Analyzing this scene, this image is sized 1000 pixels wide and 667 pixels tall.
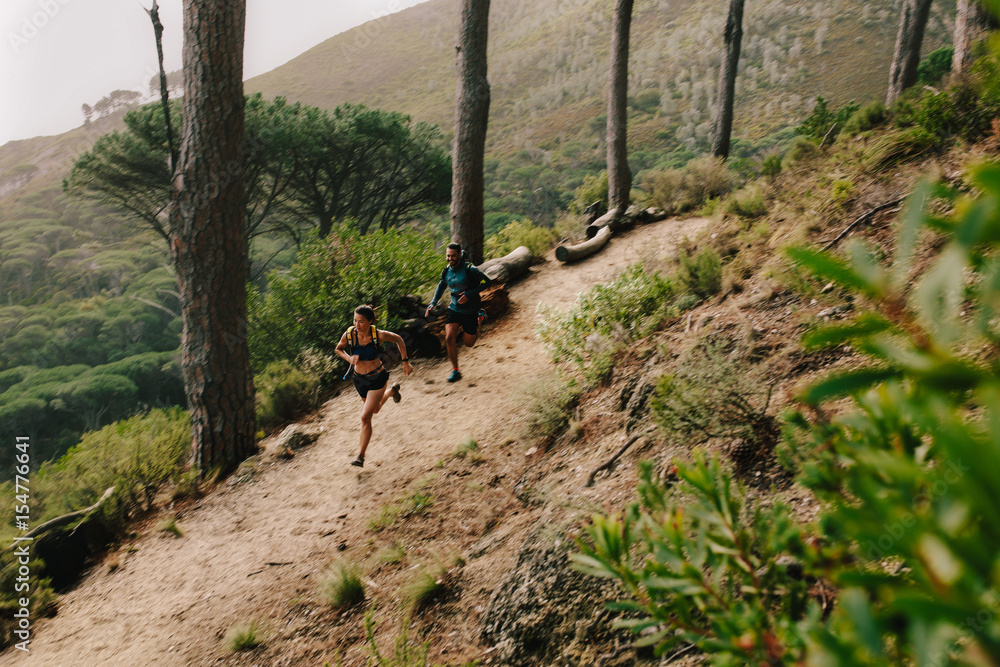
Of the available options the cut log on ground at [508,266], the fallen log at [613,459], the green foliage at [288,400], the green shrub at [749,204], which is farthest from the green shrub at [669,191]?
the fallen log at [613,459]

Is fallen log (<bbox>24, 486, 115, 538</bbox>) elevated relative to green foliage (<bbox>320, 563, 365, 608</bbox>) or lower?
lower

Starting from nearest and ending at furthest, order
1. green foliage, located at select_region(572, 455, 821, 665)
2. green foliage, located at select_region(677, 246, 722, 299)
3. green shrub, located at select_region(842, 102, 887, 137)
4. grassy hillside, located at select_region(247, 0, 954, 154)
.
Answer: green foliage, located at select_region(572, 455, 821, 665) → green foliage, located at select_region(677, 246, 722, 299) → green shrub, located at select_region(842, 102, 887, 137) → grassy hillside, located at select_region(247, 0, 954, 154)

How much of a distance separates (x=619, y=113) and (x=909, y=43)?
5638 mm

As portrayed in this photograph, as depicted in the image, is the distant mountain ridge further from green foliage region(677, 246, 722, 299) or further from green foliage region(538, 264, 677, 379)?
green foliage region(677, 246, 722, 299)

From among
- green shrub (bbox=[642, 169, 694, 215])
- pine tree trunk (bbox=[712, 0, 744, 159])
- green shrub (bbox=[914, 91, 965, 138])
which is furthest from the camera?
pine tree trunk (bbox=[712, 0, 744, 159])

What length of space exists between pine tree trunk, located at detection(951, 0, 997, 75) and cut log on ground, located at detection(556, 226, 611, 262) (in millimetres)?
6190

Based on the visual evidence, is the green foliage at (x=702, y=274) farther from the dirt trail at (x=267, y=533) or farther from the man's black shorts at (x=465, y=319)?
the man's black shorts at (x=465, y=319)

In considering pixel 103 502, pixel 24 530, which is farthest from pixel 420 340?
pixel 24 530

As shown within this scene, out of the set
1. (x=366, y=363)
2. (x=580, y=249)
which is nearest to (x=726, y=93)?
(x=580, y=249)

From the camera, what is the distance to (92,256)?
46938mm

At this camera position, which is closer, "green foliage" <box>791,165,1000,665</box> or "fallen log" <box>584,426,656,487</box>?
"green foliage" <box>791,165,1000,665</box>

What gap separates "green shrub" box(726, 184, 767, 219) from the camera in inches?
281

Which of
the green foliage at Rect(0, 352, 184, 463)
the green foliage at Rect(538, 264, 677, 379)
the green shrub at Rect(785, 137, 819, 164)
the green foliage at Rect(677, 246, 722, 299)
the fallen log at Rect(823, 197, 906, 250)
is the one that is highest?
the fallen log at Rect(823, 197, 906, 250)

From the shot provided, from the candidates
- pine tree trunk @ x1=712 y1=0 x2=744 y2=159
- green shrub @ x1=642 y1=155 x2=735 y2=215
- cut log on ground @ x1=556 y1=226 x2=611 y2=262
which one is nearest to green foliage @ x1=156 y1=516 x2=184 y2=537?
cut log on ground @ x1=556 y1=226 x2=611 y2=262
